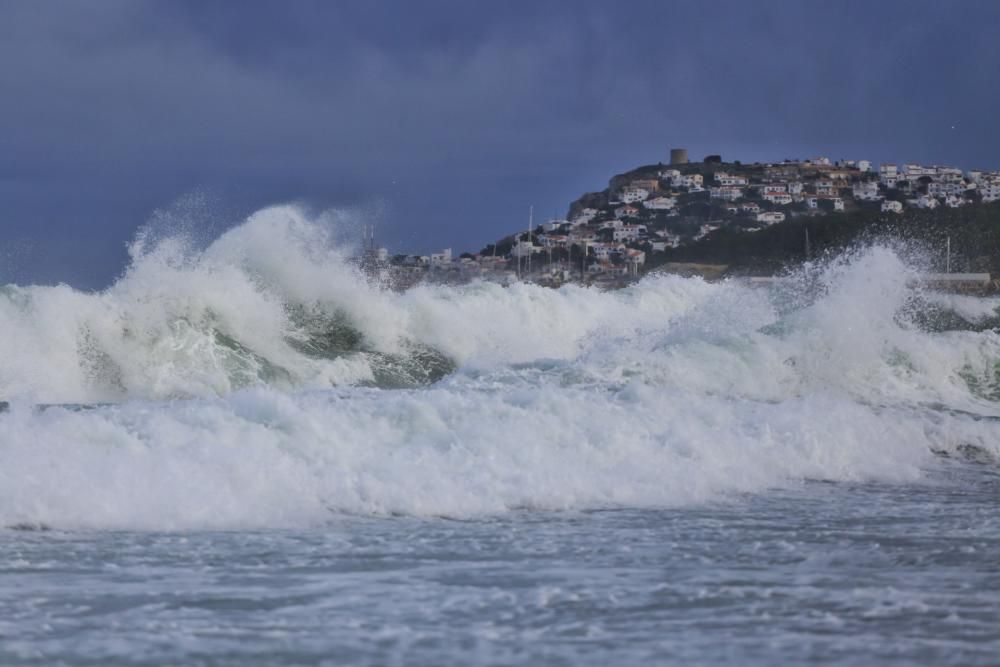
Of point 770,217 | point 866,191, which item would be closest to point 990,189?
point 866,191

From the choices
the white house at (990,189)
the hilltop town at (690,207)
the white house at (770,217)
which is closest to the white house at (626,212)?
the hilltop town at (690,207)

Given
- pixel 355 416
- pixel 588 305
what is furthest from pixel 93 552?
pixel 588 305

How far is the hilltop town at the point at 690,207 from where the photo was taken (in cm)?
11075

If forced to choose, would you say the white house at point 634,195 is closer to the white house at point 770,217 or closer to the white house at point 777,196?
the white house at point 777,196

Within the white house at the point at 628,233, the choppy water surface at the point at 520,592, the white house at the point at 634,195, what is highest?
the white house at the point at 634,195

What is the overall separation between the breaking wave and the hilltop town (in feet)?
216

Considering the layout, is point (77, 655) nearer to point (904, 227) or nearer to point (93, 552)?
point (93, 552)

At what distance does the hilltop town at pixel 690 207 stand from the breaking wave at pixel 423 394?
65.9 m

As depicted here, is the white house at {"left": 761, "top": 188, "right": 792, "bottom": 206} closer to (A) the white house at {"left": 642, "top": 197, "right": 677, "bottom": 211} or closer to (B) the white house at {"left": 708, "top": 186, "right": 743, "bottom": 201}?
(B) the white house at {"left": 708, "top": 186, "right": 743, "bottom": 201}

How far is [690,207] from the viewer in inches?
5605

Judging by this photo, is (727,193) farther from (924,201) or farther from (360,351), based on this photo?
(360,351)

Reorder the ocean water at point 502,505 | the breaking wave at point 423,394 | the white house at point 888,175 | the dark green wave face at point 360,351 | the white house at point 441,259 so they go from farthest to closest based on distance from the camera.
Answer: the white house at point 888,175, the white house at point 441,259, the dark green wave face at point 360,351, the breaking wave at point 423,394, the ocean water at point 502,505

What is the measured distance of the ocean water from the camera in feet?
19.9

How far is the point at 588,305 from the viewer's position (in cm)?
3600
